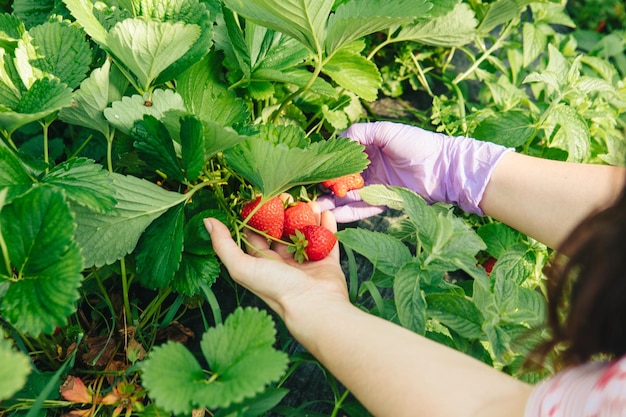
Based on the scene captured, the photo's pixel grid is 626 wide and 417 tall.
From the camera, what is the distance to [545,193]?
1103 millimetres

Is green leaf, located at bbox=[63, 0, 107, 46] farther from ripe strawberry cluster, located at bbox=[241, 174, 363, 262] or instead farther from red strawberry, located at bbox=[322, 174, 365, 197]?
red strawberry, located at bbox=[322, 174, 365, 197]

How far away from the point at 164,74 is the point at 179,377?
0.51 metres

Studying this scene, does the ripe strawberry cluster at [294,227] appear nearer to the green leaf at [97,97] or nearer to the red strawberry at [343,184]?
the red strawberry at [343,184]

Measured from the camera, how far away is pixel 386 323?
801 millimetres

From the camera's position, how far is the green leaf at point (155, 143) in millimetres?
862

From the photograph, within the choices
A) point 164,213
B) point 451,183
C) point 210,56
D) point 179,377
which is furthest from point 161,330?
point 451,183

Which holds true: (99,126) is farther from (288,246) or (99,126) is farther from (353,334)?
(353,334)

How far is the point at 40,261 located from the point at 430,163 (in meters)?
0.78

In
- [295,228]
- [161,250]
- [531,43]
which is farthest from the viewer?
[531,43]

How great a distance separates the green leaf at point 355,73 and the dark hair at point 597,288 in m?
0.51

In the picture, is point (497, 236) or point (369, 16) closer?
point (369, 16)

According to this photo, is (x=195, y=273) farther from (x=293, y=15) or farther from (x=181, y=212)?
(x=293, y=15)

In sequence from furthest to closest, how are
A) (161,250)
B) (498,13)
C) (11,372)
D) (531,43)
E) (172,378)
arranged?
(531,43) < (498,13) < (161,250) < (172,378) < (11,372)

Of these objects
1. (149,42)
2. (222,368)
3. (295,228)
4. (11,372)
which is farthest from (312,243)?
(11,372)
